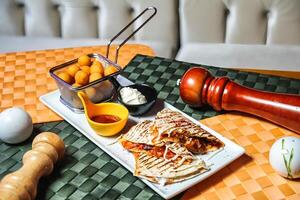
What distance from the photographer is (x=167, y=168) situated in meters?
0.88

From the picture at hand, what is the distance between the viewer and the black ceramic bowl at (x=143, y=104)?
106cm

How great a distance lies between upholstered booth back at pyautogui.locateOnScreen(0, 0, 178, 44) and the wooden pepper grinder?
3.35ft

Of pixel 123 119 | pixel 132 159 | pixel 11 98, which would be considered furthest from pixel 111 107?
pixel 11 98

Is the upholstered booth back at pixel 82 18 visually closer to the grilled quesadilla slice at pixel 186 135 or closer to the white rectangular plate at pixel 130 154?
the white rectangular plate at pixel 130 154

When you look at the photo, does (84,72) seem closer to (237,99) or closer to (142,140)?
(142,140)

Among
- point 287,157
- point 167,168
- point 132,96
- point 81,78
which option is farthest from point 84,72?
point 287,157

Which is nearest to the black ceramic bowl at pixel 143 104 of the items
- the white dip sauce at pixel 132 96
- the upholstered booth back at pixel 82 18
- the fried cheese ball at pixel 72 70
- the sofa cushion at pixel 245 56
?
the white dip sauce at pixel 132 96

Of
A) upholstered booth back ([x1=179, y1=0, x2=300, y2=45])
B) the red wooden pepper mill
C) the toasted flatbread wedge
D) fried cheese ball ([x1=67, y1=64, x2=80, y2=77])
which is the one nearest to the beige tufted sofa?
upholstered booth back ([x1=179, y1=0, x2=300, y2=45])

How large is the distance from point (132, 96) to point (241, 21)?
887mm

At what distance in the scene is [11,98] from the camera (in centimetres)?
118

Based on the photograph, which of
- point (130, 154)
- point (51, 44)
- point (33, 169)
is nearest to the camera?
point (33, 169)

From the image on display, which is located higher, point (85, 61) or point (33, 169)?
point (85, 61)

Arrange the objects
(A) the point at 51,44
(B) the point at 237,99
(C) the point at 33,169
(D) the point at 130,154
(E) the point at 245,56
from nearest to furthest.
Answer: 1. (C) the point at 33,169
2. (D) the point at 130,154
3. (B) the point at 237,99
4. (E) the point at 245,56
5. (A) the point at 51,44

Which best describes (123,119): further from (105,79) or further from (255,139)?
(255,139)
